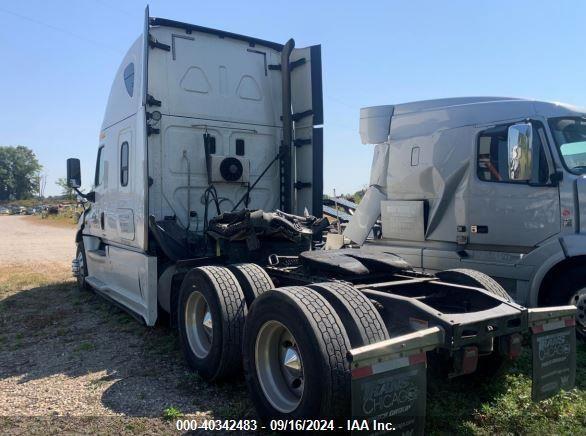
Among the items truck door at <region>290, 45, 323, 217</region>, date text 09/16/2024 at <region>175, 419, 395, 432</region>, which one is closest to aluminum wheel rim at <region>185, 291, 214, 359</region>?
date text 09/16/2024 at <region>175, 419, 395, 432</region>

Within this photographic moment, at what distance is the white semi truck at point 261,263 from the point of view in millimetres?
2992

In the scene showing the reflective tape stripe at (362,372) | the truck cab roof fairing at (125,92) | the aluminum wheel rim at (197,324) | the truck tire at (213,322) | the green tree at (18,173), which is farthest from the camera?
the green tree at (18,173)

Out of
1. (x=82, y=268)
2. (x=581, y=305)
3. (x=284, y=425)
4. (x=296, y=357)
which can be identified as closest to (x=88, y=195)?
(x=82, y=268)

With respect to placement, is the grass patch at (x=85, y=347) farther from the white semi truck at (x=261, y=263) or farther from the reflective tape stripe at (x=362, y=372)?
the reflective tape stripe at (x=362, y=372)

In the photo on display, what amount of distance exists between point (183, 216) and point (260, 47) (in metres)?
2.51

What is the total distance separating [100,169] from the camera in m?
7.66

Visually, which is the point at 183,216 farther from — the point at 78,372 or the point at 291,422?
the point at 291,422

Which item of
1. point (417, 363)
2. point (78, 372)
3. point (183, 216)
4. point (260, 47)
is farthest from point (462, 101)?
point (78, 372)

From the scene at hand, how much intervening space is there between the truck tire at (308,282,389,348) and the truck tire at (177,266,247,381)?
3.31 feet

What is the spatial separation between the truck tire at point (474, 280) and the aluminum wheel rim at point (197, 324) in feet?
7.21

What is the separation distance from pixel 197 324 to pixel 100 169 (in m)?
3.91

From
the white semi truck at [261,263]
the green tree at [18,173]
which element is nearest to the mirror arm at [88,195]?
the white semi truck at [261,263]

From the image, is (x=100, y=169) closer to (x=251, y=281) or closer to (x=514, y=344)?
(x=251, y=281)

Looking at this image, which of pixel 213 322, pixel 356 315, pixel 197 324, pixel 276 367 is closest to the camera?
pixel 356 315
